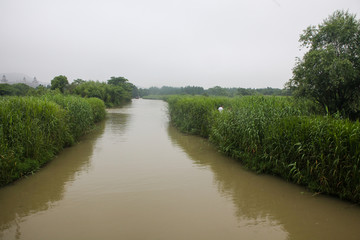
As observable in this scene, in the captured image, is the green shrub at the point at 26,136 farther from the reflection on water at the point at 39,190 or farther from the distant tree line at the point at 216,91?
the distant tree line at the point at 216,91

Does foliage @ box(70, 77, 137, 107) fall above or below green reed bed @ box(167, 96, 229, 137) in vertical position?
above

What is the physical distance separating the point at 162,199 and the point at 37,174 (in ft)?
12.2

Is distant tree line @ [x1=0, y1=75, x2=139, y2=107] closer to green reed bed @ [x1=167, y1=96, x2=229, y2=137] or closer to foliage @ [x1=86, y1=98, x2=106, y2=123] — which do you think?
foliage @ [x1=86, y1=98, x2=106, y2=123]

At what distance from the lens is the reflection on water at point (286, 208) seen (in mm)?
3928

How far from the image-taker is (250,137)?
22.1 feet

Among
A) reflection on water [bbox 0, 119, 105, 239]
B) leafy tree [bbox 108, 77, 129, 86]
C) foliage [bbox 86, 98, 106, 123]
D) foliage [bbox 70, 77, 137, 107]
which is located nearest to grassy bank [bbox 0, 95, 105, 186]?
reflection on water [bbox 0, 119, 105, 239]

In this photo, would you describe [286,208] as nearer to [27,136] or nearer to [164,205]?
[164,205]

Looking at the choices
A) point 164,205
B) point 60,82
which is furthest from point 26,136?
point 60,82

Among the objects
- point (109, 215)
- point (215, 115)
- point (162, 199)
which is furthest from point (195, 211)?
point (215, 115)

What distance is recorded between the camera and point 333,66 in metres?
8.00

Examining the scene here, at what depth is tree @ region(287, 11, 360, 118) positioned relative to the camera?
8.02 metres

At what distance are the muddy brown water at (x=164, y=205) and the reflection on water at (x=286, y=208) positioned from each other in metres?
0.02

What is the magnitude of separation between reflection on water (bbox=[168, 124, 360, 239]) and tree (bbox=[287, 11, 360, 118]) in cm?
468

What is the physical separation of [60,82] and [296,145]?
3933 cm
